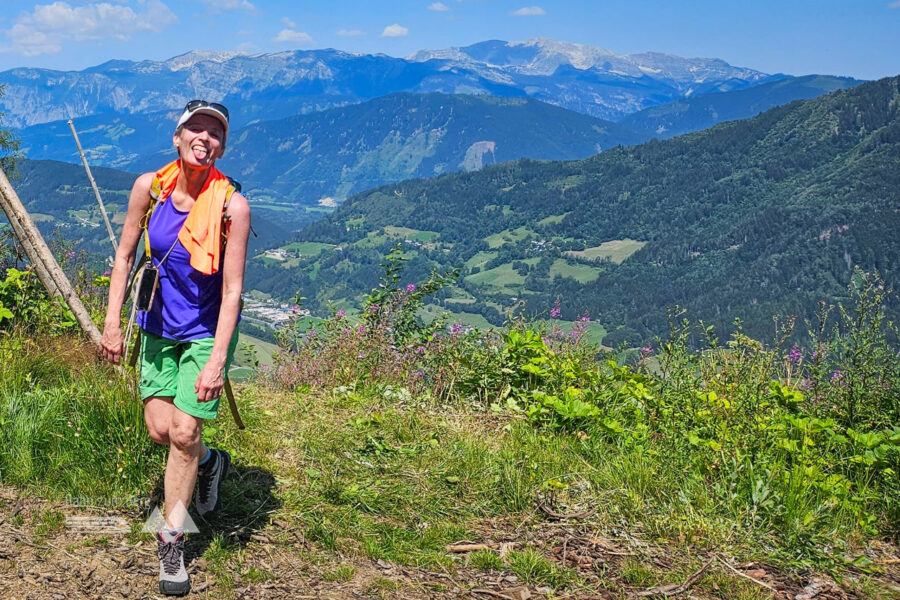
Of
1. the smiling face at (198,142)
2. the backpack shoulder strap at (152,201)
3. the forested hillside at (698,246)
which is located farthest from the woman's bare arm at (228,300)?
the forested hillside at (698,246)

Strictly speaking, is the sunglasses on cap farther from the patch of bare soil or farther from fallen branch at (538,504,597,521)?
fallen branch at (538,504,597,521)

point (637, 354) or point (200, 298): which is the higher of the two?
point (200, 298)

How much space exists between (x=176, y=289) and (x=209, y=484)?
1157 millimetres

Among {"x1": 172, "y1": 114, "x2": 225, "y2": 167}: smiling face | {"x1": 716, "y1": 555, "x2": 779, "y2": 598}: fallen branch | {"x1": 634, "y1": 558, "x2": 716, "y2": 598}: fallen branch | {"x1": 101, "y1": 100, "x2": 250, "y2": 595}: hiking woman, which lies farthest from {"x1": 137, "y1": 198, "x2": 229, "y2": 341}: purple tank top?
{"x1": 716, "y1": 555, "x2": 779, "y2": 598}: fallen branch

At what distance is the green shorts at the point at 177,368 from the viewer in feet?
9.63

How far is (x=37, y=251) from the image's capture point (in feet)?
14.9

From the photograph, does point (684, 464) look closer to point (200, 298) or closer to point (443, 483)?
point (443, 483)

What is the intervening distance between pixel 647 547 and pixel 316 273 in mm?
156329

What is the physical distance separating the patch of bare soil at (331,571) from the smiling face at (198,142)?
1905mm

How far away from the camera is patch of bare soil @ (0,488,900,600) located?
2.98m

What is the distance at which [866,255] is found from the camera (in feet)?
413

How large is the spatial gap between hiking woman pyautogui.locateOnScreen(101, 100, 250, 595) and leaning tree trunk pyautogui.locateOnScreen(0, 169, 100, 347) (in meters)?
1.58

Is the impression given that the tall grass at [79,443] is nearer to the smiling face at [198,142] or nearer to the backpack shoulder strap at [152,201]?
the backpack shoulder strap at [152,201]

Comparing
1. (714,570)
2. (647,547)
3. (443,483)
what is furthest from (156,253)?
(714,570)
